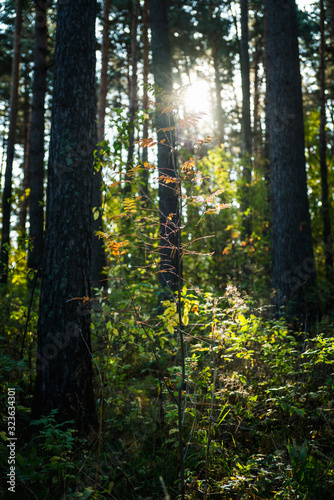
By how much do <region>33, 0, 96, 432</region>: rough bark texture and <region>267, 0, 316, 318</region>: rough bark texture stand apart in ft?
11.1

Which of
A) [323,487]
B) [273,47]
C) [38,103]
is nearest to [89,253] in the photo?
[323,487]

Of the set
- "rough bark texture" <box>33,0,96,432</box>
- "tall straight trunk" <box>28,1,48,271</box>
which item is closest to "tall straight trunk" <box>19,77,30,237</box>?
"tall straight trunk" <box>28,1,48,271</box>

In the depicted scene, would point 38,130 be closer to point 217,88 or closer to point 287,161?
point 287,161

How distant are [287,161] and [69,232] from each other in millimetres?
4055

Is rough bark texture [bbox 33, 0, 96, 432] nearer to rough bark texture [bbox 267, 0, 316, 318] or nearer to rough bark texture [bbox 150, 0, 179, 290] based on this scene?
rough bark texture [bbox 150, 0, 179, 290]

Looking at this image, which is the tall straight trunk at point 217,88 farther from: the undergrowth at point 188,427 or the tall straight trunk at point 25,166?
the undergrowth at point 188,427

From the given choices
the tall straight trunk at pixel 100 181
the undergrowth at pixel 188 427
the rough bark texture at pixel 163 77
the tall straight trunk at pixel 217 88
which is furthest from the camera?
the tall straight trunk at pixel 217 88

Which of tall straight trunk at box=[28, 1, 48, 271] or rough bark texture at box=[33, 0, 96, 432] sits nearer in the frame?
rough bark texture at box=[33, 0, 96, 432]

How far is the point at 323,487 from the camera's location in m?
2.30

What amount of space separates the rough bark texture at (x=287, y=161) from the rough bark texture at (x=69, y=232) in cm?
338

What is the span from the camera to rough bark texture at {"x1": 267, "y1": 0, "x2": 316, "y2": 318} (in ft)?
18.6

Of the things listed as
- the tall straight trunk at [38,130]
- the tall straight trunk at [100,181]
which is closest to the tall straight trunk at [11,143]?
the tall straight trunk at [38,130]

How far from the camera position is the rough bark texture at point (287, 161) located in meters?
5.68

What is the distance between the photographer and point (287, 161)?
5.95 meters
